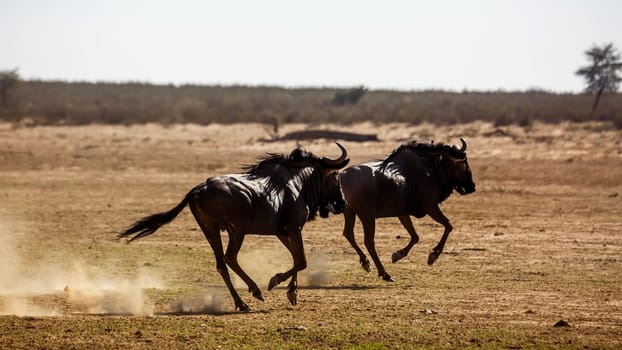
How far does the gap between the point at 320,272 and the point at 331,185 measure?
170 centimetres

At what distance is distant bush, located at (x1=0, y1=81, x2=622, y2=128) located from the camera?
51500 millimetres

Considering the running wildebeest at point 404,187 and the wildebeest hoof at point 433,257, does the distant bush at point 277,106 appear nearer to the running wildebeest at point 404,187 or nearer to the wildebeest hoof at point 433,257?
the running wildebeest at point 404,187

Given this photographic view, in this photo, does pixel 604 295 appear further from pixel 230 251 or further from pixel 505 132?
pixel 505 132

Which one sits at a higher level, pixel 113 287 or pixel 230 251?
pixel 230 251

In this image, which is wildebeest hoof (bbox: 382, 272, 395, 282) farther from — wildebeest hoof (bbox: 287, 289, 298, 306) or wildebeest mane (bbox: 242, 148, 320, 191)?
wildebeest hoof (bbox: 287, 289, 298, 306)

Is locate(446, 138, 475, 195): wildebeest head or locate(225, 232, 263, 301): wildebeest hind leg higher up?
locate(446, 138, 475, 195): wildebeest head

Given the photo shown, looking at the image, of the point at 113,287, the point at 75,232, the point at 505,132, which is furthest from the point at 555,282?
the point at 505,132

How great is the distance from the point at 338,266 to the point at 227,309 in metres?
4.03

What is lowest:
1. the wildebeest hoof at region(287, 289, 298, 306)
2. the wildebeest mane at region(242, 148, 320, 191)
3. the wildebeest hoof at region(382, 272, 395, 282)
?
the wildebeest hoof at region(382, 272, 395, 282)

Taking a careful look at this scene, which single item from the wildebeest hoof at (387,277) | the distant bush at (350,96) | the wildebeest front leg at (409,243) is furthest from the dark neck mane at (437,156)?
the distant bush at (350,96)

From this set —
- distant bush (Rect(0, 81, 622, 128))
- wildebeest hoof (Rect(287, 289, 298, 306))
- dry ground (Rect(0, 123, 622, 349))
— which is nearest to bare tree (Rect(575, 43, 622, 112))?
distant bush (Rect(0, 81, 622, 128))

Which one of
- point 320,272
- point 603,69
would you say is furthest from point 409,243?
point 603,69

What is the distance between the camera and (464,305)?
11797 mm

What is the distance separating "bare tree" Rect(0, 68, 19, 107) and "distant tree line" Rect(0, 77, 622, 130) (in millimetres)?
149
